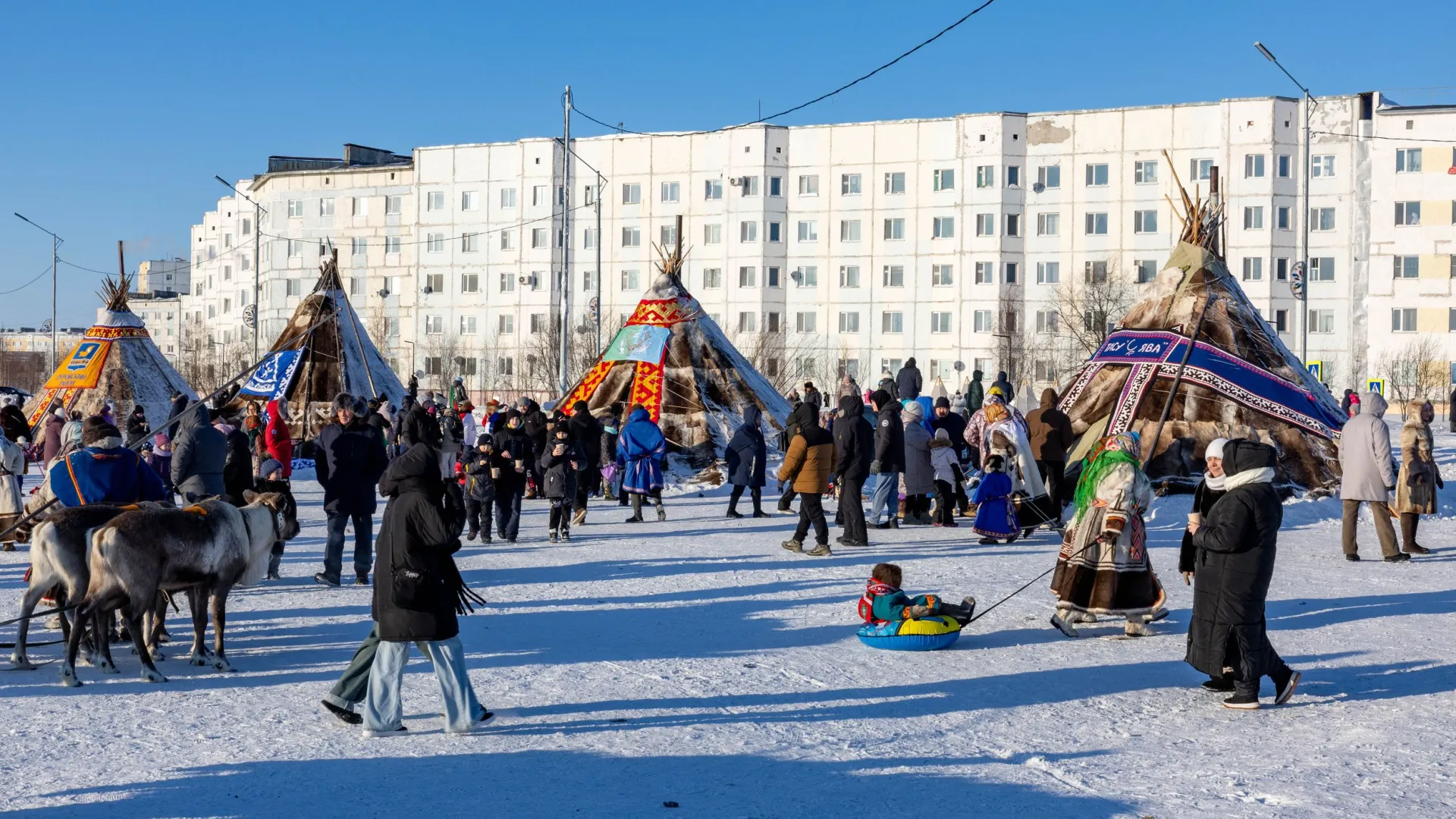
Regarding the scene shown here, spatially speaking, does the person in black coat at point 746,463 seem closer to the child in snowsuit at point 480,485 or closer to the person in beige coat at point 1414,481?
the child in snowsuit at point 480,485

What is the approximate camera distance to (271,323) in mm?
74250

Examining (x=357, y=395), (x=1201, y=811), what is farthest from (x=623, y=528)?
(x=357, y=395)

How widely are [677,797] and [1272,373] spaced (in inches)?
650

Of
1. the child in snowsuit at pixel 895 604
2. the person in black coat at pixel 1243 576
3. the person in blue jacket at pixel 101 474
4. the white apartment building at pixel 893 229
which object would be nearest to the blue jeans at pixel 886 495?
the child in snowsuit at pixel 895 604

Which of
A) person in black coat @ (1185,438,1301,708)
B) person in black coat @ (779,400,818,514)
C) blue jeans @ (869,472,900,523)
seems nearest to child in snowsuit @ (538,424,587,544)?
person in black coat @ (779,400,818,514)

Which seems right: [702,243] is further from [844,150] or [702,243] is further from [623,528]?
[623,528]

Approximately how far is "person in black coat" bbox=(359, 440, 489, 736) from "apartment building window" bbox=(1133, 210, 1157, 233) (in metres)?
55.4

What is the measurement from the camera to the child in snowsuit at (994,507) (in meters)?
15.0

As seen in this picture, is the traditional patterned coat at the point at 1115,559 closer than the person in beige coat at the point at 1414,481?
Yes

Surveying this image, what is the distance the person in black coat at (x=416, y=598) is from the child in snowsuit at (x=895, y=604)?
326 centimetres

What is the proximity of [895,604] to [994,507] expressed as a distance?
6048 mm

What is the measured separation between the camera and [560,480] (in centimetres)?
1485

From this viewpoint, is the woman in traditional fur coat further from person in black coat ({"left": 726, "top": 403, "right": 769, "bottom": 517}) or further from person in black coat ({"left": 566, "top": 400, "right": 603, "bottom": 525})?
person in black coat ({"left": 726, "top": 403, "right": 769, "bottom": 517})

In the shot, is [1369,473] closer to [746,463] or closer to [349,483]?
[746,463]
